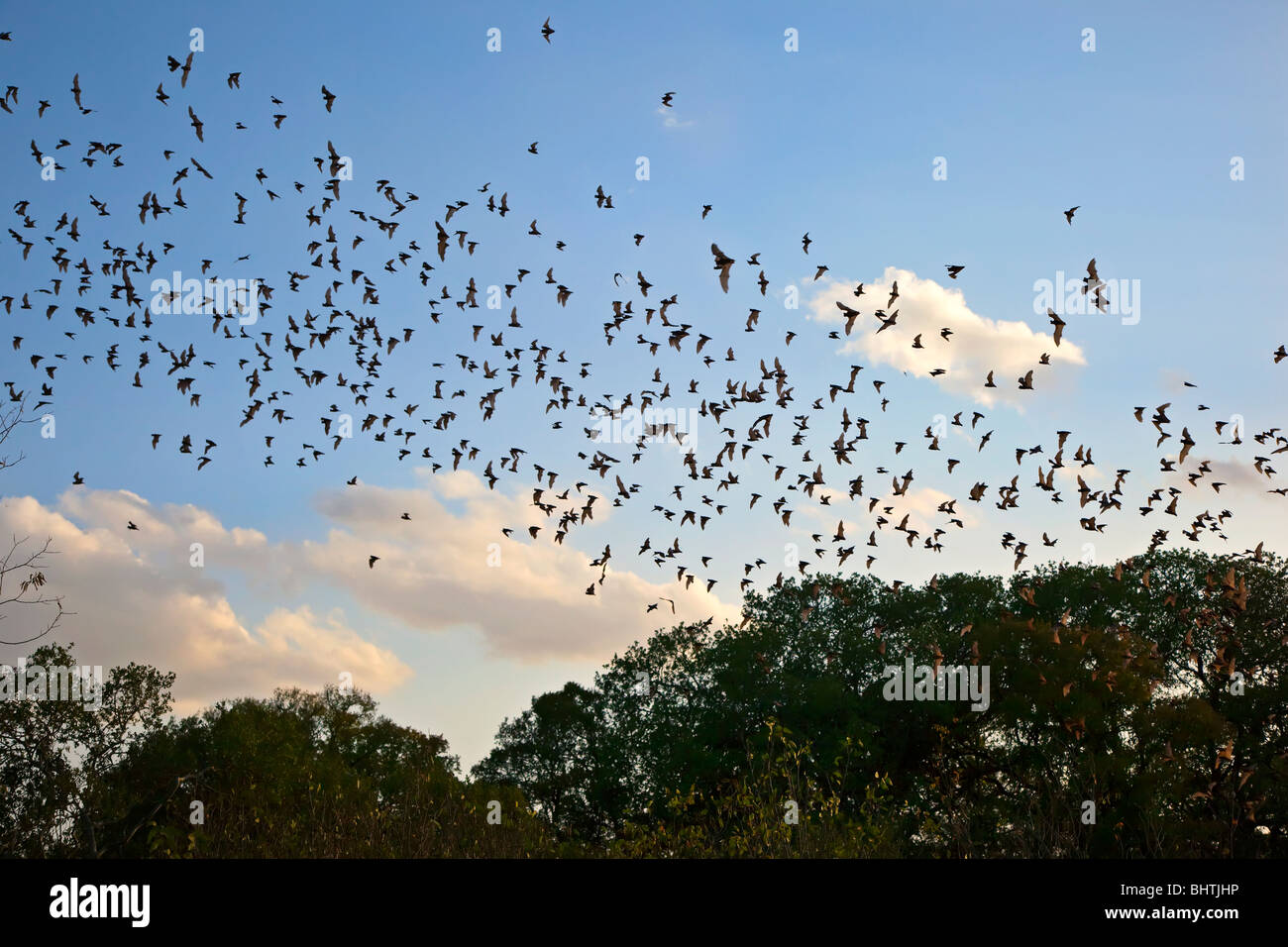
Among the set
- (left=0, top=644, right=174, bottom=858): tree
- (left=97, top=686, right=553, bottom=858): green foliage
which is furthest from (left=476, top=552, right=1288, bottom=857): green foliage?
(left=0, top=644, right=174, bottom=858): tree

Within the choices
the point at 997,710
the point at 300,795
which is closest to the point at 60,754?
the point at 300,795

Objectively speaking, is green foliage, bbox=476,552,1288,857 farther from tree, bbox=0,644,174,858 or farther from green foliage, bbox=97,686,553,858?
tree, bbox=0,644,174,858

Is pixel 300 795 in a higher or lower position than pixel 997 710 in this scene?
lower

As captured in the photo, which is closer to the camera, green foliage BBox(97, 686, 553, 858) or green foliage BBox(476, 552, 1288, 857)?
green foliage BBox(97, 686, 553, 858)

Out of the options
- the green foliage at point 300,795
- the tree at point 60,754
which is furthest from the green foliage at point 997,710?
the tree at point 60,754

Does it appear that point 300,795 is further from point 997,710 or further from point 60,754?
point 997,710

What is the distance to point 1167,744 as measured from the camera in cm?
3784

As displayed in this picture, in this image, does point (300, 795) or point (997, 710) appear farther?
point (997, 710)

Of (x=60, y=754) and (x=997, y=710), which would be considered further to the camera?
(x=997, y=710)

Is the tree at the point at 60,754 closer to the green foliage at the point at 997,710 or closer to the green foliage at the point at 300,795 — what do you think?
the green foliage at the point at 300,795

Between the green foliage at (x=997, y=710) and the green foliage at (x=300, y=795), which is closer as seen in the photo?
the green foliage at (x=300, y=795)
